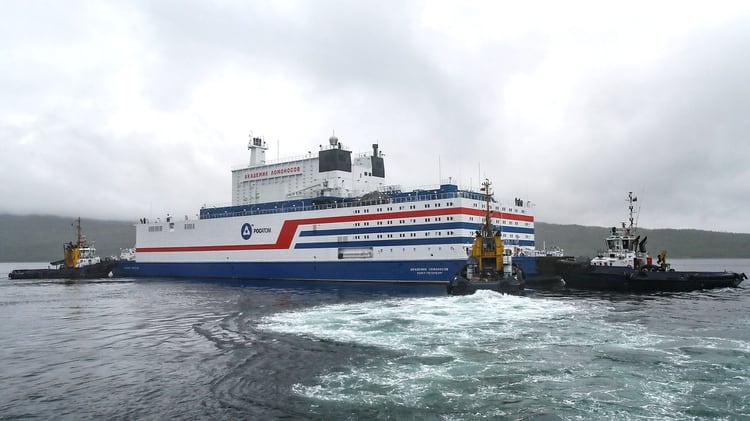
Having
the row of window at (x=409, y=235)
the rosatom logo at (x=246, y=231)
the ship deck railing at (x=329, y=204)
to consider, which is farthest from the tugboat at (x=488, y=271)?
the rosatom logo at (x=246, y=231)

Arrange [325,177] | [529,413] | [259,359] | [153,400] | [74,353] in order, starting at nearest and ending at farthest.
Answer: [529,413] < [153,400] < [259,359] < [74,353] < [325,177]

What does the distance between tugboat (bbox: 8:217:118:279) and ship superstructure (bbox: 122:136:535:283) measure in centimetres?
294

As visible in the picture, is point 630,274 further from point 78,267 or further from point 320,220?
point 78,267

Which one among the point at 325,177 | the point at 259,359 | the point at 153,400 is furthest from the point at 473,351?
the point at 325,177

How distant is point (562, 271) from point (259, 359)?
107ft

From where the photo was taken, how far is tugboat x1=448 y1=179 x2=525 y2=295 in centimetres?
2864

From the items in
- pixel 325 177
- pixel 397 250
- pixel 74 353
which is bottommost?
pixel 74 353

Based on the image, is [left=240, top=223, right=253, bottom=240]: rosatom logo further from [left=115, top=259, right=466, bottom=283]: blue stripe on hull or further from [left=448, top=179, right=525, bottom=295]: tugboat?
[left=448, top=179, right=525, bottom=295]: tugboat

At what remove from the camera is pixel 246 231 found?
51.0 m

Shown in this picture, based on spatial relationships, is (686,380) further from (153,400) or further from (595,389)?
(153,400)

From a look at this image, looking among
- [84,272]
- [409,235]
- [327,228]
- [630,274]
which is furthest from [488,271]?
[84,272]

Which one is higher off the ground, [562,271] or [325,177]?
[325,177]

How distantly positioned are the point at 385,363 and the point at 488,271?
786 inches

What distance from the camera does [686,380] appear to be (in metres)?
11.4
